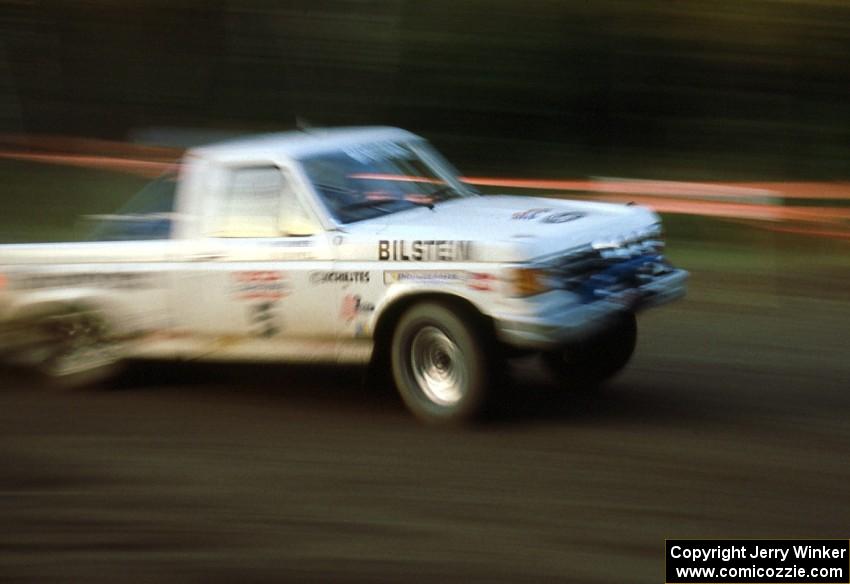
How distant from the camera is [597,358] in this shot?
311 inches

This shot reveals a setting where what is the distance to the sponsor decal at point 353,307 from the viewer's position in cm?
708

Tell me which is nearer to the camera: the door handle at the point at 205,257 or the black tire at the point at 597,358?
the door handle at the point at 205,257

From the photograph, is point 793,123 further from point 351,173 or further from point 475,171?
point 351,173

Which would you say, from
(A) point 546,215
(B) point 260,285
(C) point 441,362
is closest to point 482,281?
(C) point 441,362

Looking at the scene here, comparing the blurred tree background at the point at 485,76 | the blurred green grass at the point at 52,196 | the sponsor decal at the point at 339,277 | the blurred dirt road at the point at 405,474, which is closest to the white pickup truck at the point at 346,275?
the sponsor decal at the point at 339,277

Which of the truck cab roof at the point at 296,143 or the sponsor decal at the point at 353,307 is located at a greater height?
the truck cab roof at the point at 296,143

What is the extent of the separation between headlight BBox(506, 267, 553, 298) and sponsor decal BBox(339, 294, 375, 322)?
869 millimetres

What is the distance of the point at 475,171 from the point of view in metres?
21.3

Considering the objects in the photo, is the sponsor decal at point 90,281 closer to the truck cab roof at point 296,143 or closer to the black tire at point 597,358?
the truck cab roof at point 296,143

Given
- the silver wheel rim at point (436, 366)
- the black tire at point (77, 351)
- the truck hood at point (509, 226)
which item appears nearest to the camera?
the truck hood at point (509, 226)

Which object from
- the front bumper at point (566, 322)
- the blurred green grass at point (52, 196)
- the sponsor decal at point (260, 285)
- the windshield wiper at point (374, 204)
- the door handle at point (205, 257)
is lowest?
the front bumper at point (566, 322)

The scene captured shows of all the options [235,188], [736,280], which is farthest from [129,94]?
[235,188]

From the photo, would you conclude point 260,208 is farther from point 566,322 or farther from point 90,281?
point 566,322

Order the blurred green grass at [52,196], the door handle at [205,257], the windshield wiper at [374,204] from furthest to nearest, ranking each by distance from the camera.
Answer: the blurred green grass at [52,196] → the door handle at [205,257] → the windshield wiper at [374,204]
